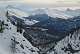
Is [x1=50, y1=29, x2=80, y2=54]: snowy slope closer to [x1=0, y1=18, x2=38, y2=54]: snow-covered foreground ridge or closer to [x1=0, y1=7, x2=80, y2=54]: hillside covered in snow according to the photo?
[x1=0, y1=7, x2=80, y2=54]: hillside covered in snow

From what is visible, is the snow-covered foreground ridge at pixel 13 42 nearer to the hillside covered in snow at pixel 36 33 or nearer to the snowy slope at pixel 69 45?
the hillside covered in snow at pixel 36 33

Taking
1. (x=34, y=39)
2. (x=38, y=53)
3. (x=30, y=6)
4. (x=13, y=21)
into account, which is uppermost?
(x=30, y=6)

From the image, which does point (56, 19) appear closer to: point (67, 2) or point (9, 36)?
point (67, 2)

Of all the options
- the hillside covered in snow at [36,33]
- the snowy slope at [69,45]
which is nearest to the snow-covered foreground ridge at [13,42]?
the hillside covered in snow at [36,33]

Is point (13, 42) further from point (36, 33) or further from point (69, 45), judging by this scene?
point (69, 45)

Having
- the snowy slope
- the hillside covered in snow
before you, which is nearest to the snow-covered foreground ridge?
the hillside covered in snow

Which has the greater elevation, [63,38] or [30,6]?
[30,6]

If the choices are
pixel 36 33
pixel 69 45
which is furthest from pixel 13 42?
pixel 69 45

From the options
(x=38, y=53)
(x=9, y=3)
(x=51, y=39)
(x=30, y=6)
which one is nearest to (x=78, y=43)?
(x=51, y=39)
